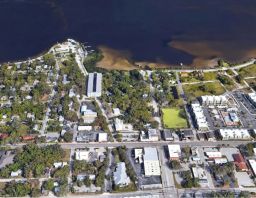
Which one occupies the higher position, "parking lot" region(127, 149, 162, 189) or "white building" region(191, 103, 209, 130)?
"white building" region(191, 103, 209, 130)

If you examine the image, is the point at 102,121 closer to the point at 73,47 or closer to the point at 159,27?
the point at 73,47

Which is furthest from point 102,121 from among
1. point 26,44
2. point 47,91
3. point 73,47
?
point 26,44

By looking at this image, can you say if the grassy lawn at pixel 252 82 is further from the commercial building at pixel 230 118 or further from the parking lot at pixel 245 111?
the commercial building at pixel 230 118

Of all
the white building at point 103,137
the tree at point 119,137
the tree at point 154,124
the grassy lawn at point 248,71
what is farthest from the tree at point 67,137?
the grassy lawn at point 248,71

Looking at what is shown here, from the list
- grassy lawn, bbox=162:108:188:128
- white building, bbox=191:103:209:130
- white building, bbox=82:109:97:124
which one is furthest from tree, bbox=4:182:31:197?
white building, bbox=191:103:209:130

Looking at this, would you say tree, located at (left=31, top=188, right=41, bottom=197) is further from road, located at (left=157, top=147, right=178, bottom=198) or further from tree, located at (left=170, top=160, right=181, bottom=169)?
tree, located at (left=170, top=160, right=181, bottom=169)
